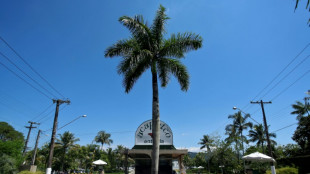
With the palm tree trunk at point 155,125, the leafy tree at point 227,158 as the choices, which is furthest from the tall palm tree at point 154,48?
the leafy tree at point 227,158

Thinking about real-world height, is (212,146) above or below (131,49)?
below

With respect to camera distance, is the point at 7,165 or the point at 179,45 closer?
the point at 179,45

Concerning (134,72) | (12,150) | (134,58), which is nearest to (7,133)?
(12,150)

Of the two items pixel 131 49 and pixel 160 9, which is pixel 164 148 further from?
pixel 160 9

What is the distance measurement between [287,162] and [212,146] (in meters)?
12.4

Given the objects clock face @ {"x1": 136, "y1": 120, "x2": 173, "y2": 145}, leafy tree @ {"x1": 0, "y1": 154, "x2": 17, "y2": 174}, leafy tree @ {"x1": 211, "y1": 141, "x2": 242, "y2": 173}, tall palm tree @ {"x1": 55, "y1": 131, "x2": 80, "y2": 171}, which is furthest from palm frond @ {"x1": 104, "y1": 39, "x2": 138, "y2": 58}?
tall palm tree @ {"x1": 55, "y1": 131, "x2": 80, "y2": 171}

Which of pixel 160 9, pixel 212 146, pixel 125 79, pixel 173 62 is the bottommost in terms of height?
pixel 212 146

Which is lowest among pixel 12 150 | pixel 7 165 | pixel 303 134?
pixel 7 165

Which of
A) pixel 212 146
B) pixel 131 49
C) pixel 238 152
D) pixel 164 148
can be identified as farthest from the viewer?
pixel 212 146

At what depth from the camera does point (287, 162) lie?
94.7 feet

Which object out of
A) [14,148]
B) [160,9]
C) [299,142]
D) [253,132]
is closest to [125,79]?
[160,9]

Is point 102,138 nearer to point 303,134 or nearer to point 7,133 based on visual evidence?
point 7,133

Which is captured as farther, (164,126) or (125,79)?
(164,126)

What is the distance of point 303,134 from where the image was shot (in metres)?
33.7
